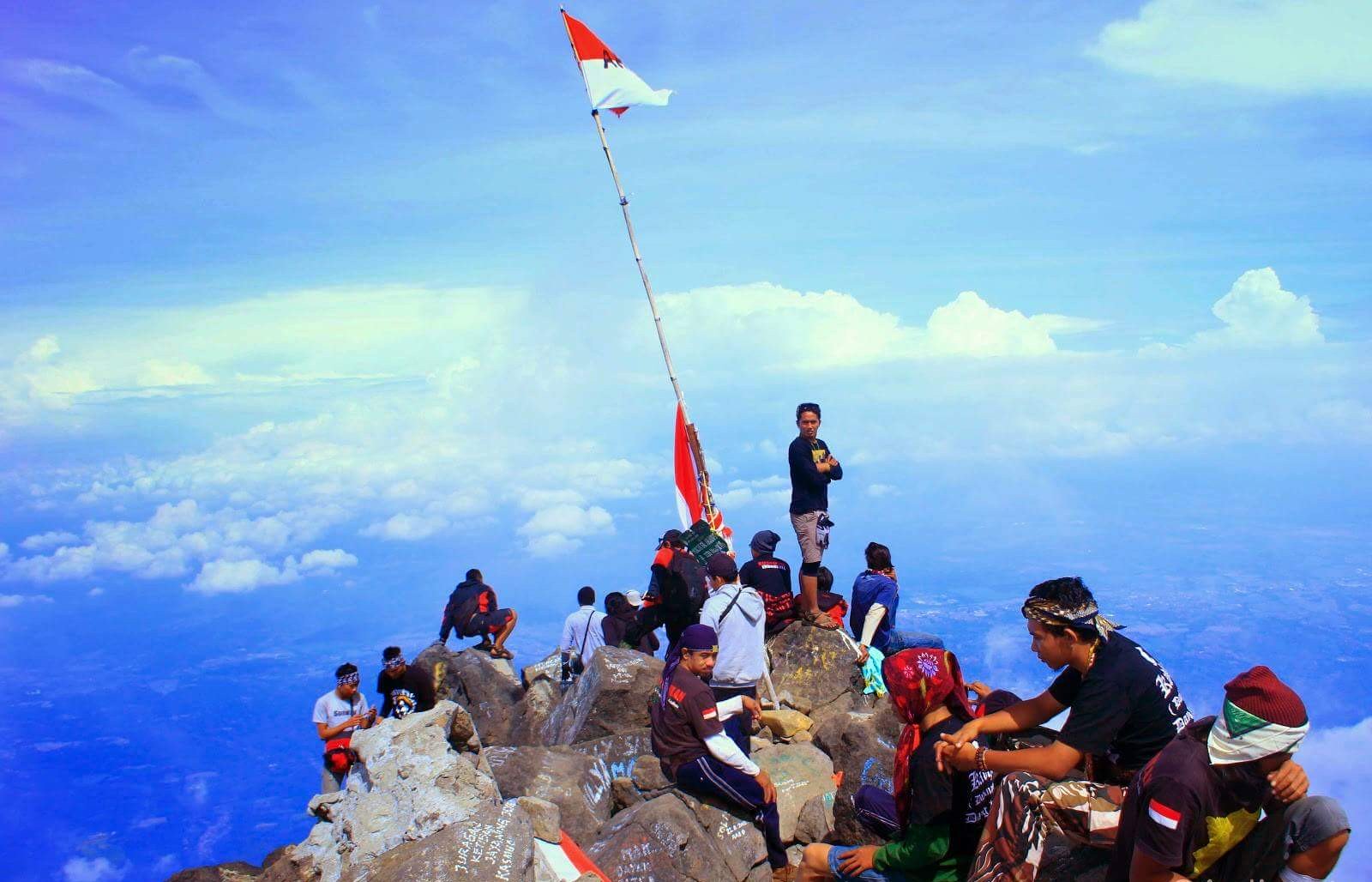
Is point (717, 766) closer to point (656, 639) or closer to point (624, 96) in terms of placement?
point (656, 639)

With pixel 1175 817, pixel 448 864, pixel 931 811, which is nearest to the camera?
pixel 1175 817

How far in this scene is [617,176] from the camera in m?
16.5

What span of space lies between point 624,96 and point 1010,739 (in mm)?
12991

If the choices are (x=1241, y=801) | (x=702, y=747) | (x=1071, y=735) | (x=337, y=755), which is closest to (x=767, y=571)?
(x=702, y=747)

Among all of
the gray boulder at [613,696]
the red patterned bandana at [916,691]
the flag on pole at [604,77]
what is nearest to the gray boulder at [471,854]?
the red patterned bandana at [916,691]

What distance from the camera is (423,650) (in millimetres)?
16859

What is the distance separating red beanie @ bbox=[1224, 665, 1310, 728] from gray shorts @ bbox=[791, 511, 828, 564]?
886 cm

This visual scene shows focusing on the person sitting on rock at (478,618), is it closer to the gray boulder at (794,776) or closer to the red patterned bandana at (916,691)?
the gray boulder at (794,776)

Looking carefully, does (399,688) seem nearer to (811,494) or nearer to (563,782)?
(563,782)

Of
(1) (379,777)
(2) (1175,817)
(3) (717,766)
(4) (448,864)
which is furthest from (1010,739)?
(1) (379,777)

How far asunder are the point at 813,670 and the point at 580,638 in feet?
13.0

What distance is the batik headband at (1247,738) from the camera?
4.74 meters

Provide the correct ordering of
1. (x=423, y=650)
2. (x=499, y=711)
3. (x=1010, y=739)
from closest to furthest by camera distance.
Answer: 1. (x=1010, y=739)
2. (x=499, y=711)
3. (x=423, y=650)

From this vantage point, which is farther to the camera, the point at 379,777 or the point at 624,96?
the point at 624,96
